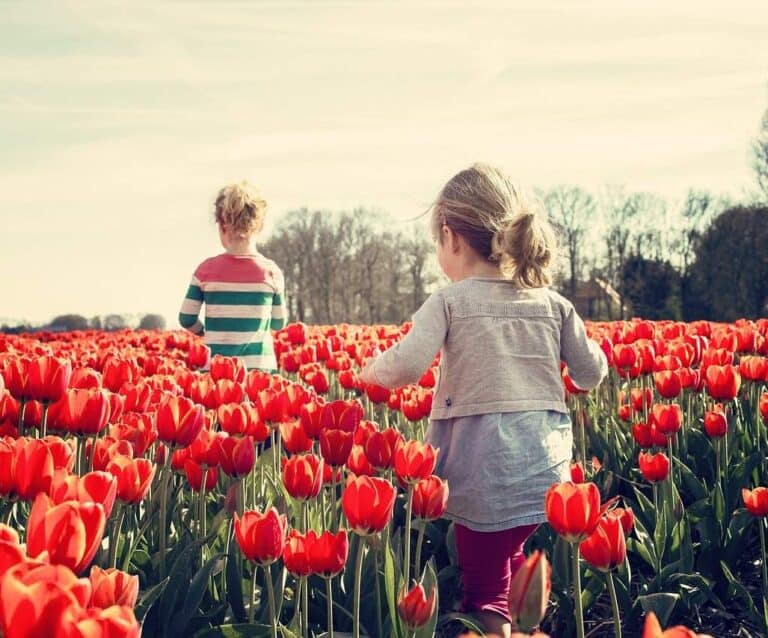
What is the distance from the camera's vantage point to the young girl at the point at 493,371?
374 centimetres

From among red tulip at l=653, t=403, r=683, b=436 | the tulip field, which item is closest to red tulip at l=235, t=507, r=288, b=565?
the tulip field

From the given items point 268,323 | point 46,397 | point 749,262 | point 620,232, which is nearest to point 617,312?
point 620,232

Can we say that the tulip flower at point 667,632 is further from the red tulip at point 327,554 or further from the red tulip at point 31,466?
the red tulip at point 31,466

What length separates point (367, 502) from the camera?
2.56 metres

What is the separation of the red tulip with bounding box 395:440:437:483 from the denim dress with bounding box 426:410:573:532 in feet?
2.58

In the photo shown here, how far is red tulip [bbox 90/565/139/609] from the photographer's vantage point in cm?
167

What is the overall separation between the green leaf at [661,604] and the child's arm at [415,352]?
126 cm

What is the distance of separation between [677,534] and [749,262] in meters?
34.4

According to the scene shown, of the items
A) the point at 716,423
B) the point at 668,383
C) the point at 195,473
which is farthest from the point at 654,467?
the point at 195,473

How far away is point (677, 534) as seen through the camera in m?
4.23

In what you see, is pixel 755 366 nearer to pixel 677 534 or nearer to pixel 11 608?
pixel 677 534

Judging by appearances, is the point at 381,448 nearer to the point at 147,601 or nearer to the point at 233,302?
the point at 147,601

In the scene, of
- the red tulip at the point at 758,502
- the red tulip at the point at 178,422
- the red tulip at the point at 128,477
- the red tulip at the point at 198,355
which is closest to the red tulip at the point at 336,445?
the red tulip at the point at 178,422

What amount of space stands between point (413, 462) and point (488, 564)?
102cm
